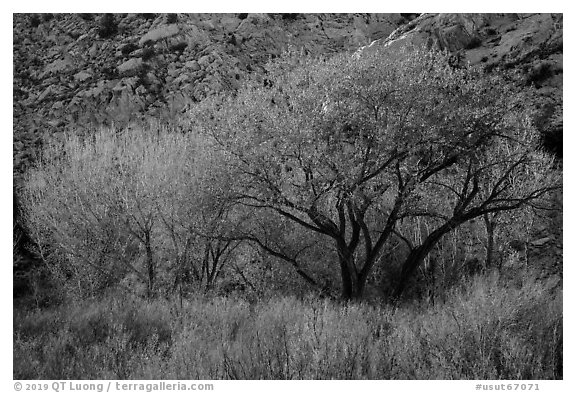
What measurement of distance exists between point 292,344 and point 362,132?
23.7ft

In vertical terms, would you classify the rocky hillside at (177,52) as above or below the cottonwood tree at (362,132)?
above

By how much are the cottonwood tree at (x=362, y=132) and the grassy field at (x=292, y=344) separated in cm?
434

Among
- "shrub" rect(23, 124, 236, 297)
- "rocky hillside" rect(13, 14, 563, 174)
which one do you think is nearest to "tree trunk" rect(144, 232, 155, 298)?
"shrub" rect(23, 124, 236, 297)

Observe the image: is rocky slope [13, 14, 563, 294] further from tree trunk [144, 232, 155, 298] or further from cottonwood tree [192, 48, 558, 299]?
cottonwood tree [192, 48, 558, 299]

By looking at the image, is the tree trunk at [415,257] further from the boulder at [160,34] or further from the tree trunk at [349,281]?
the boulder at [160,34]

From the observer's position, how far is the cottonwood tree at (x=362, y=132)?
42.2 ft

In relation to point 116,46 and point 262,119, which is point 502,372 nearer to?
point 262,119

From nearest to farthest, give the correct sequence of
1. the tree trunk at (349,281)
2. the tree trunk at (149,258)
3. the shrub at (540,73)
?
the tree trunk at (349,281) → the tree trunk at (149,258) → the shrub at (540,73)

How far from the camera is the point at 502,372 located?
20.6 feet

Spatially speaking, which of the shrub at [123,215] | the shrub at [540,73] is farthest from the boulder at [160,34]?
the shrub at [540,73]

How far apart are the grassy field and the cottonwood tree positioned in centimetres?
434
